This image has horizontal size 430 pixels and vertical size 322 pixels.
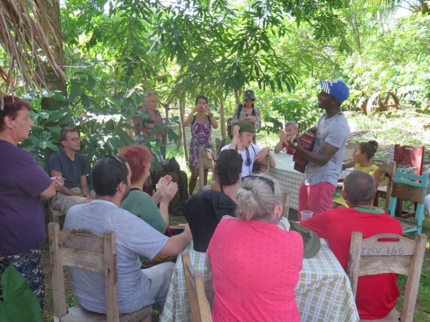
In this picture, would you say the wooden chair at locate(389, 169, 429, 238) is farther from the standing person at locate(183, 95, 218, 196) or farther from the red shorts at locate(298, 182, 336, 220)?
the standing person at locate(183, 95, 218, 196)

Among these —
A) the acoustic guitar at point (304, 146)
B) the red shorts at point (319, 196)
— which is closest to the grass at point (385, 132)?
the acoustic guitar at point (304, 146)

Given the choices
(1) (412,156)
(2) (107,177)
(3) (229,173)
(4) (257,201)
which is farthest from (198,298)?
(1) (412,156)

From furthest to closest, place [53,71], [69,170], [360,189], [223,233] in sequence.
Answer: [53,71] < [69,170] < [360,189] < [223,233]

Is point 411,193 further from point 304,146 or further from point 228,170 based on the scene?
point 228,170

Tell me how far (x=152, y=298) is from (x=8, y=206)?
3.22 feet

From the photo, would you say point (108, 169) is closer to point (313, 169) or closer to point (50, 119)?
point (50, 119)

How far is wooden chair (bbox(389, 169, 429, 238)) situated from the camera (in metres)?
4.47

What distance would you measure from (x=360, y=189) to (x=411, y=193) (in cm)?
223

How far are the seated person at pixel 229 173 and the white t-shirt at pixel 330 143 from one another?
0.98m

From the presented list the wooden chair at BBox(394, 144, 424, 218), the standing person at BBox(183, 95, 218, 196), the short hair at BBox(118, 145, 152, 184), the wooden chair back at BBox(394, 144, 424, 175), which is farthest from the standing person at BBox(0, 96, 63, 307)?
the wooden chair back at BBox(394, 144, 424, 175)

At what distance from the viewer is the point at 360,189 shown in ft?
8.80

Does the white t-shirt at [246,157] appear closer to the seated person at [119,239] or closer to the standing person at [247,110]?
the standing person at [247,110]

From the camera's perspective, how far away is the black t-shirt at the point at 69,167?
4.34 m

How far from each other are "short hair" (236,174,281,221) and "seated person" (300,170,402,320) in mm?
630
